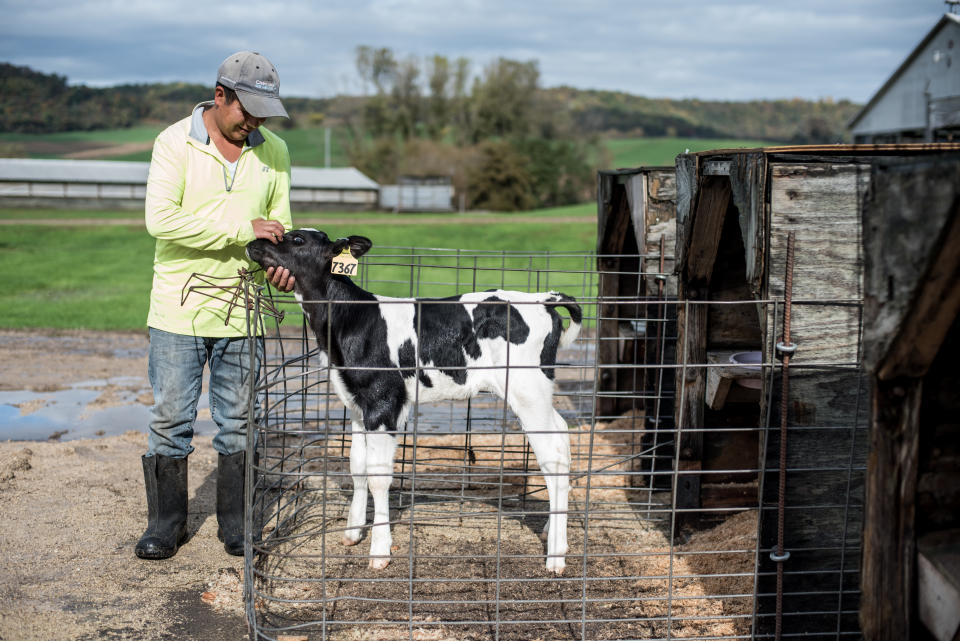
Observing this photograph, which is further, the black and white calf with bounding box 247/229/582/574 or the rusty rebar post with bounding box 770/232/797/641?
the black and white calf with bounding box 247/229/582/574

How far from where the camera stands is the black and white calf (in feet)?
18.9

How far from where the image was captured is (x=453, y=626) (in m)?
4.93

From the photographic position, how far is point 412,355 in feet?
19.4

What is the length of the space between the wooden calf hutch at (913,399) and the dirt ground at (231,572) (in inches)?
72.3

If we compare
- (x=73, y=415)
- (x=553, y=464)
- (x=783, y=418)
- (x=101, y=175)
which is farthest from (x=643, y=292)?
(x=101, y=175)

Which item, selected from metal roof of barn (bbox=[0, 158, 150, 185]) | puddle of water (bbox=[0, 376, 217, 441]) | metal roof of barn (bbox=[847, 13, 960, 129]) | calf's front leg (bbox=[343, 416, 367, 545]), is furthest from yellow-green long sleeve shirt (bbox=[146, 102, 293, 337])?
metal roof of barn (bbox=[0, 158, 150, 185])

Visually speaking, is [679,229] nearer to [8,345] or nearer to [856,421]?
[856,421]

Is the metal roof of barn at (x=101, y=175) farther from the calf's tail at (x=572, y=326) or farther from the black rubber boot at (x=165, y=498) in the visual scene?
the calf's tail at (x=572, y=326)

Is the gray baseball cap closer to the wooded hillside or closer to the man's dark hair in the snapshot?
the man's dark hair

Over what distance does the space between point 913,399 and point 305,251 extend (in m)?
4.01

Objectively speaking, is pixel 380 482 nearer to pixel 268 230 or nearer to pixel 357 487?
pixel 357 487

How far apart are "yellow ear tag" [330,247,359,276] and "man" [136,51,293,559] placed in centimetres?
32

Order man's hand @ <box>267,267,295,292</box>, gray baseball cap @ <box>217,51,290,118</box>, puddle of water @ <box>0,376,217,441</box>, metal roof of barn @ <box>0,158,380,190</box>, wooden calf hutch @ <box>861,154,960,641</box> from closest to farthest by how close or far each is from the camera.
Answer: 1. wooden calf hutch @ <box>861,154,960,641</box>
2. gray baseball cap @ <box>217,51,290,118</box>
3. man's hand @ <box>267,267,295,292</box>
4. puddle of water @ <box>0,376,217,441</box>
5. metal roof of barn @ <box>0,158,380,190</box>

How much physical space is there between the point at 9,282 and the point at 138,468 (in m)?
15.3
